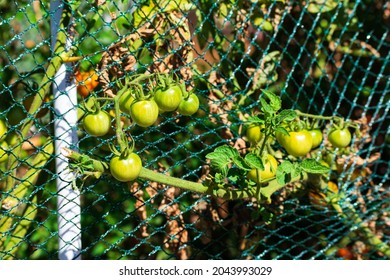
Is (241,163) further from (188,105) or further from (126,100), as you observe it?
(126,100)

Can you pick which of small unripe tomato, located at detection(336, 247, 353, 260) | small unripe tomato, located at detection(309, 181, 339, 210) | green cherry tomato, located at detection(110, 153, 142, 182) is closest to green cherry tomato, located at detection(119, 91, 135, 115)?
green cherry tomato, located at detection(110, 153, 142, 182)

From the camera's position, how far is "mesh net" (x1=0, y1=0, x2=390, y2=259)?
A: 1.64 metres

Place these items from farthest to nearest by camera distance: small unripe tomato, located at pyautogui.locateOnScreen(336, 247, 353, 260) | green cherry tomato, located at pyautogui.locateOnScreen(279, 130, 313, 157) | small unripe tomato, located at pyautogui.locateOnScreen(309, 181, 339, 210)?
small unripe tomato, located at pyautogui.locateOnScreen(336, 247, 353, 260), small unripe tomato, located at pyautogui.locateOnScreen(309, 181, 339, 210), green cherry tomato, located at pyautogui.locateOnScreen(279, 130, 313, 157)

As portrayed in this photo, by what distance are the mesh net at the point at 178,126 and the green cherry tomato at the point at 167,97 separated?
0.27 feet

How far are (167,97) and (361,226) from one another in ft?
3.24

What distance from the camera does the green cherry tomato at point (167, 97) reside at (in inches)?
57.1

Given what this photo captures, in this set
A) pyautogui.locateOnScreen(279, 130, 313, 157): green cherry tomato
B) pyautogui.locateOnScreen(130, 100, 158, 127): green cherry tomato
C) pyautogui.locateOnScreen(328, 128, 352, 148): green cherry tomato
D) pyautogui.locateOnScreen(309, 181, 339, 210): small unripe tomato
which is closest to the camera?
pyautogui.locateOnScreen(130, 100, 158, 127): green cherry tomato

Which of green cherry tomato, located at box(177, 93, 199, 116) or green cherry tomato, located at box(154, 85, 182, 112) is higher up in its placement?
Result: green cherry tomato, located at box(177, 93, 199, 116)

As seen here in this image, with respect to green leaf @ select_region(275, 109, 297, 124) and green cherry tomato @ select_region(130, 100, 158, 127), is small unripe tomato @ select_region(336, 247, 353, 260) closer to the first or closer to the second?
green leaf @ select_region(275, 109, 297, 124)

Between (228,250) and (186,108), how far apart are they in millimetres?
742

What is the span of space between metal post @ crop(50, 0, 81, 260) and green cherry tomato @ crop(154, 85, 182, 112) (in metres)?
0.24

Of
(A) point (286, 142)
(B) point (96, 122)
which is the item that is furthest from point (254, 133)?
(B) point (96, 122)

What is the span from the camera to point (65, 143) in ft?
5.35

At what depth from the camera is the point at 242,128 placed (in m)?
1.94
